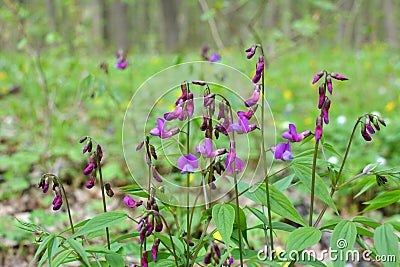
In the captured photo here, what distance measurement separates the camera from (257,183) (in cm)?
162

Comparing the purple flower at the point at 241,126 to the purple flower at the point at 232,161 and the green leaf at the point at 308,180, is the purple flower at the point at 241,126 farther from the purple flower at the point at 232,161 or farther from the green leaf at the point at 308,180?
the green leaf at the point at 308,180

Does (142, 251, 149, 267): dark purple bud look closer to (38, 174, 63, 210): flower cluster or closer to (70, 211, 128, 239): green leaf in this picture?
(70, 211, 128, 239): green leaf

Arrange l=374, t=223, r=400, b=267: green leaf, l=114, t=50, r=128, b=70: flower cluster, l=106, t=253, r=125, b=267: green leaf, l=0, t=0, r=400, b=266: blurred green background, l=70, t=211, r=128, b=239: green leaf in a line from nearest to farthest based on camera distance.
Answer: l=374, t=223, r=400, b=267: green leaf
l=70, t=211, r=128, b=239: green leaf
l=106, t=253, r=125, b=267: green leaf
l=114, t=50, r=128, b=70: flower cluster
l=0, t=0, r=400, b=266: blurred green background

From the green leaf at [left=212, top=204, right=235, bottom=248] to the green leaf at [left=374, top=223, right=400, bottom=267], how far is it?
0.42 m

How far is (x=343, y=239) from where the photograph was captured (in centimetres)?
134

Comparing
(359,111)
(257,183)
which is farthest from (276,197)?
(359,111)

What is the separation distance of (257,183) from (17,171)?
3030 millimetres

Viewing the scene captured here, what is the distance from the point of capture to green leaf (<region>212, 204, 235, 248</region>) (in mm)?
1322

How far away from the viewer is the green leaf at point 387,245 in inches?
50.7

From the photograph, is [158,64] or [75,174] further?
[158,64]

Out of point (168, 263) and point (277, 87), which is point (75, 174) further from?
point (277, 87)

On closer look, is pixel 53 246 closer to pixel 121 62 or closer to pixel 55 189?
pixel 55 189

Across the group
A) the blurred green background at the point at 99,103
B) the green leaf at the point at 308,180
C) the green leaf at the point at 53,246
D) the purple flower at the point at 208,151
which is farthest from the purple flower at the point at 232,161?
the blurred green background at the point at 99,103

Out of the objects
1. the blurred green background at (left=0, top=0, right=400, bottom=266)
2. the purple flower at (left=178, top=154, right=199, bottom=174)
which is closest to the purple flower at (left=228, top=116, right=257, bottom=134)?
the purple flower at (left=178, top=154, right=199, bottom=174)
